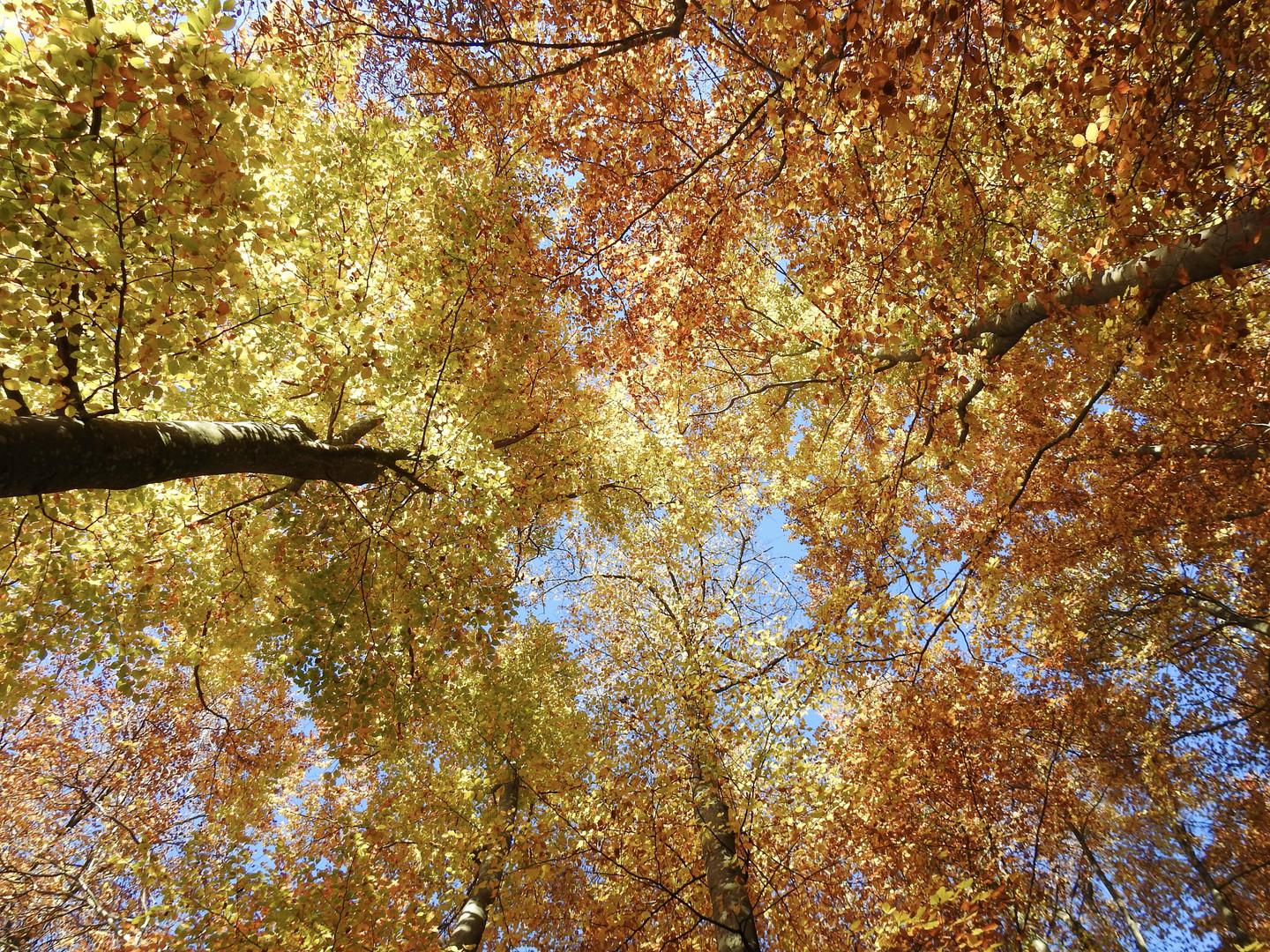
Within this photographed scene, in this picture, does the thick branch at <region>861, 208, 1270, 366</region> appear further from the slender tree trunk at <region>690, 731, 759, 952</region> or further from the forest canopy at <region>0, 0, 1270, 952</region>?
the slender tree trunk at <region>690, 731, 759, 952</region>

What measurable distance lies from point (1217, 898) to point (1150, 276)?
15.5 metres

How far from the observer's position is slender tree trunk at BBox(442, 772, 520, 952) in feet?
25.4

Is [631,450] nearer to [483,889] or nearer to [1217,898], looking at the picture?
[483,889]

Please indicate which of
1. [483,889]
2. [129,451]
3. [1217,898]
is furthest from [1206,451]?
[483,889]

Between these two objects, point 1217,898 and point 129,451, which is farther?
point 1217,898

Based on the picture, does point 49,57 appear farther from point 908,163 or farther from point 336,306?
point 908,163

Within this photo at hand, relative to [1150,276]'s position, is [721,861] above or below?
below

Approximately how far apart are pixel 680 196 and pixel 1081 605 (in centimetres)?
1295

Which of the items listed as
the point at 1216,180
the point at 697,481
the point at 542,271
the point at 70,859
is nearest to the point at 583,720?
the point at 697,481

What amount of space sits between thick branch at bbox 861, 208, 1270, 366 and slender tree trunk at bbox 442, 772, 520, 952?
8.94 metres

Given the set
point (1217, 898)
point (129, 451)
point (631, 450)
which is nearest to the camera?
point (129, 451)

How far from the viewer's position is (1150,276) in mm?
4953

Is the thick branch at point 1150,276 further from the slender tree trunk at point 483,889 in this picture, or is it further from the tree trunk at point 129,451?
the slender tree trunk at point 483,889

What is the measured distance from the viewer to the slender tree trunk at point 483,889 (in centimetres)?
773
